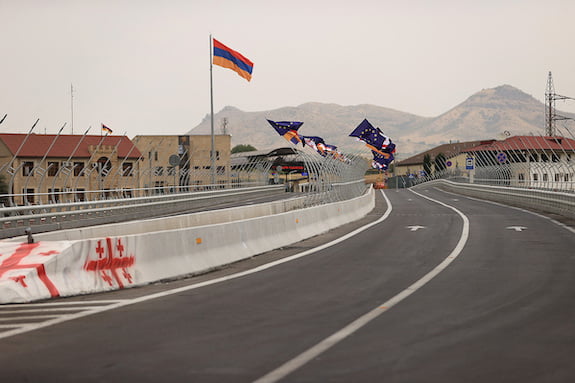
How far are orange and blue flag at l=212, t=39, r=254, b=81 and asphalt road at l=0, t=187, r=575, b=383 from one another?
3240cm

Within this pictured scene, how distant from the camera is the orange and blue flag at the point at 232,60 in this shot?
148ft

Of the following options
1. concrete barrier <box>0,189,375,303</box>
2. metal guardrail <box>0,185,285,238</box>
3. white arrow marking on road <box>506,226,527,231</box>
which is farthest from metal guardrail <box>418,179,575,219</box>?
metal guardrail <box>0,185,285,238</box>

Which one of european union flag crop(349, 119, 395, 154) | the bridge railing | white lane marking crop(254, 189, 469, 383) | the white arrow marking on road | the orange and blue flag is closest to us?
white lane marking crop(254, 189, 469, 383)

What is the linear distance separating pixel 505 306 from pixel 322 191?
2034 centimetres

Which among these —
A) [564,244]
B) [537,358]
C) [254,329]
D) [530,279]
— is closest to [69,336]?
[254,329]

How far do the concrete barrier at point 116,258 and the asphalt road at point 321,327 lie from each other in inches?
14.8

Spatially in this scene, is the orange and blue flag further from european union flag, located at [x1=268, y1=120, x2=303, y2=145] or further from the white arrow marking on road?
the white arrow marking on road

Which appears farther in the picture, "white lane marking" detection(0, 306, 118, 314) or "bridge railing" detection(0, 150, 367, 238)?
"bridge railing" detection(0, 150, 367, 238)

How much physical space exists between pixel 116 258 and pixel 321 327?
467 cm

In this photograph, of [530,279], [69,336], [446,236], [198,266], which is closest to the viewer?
[69,336]

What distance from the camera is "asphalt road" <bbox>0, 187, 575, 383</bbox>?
5.99 meters

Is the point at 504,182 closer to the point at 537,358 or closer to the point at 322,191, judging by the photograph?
the point at 322,191

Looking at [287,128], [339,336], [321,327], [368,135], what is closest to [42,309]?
[321,327]

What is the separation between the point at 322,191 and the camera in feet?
95.6
